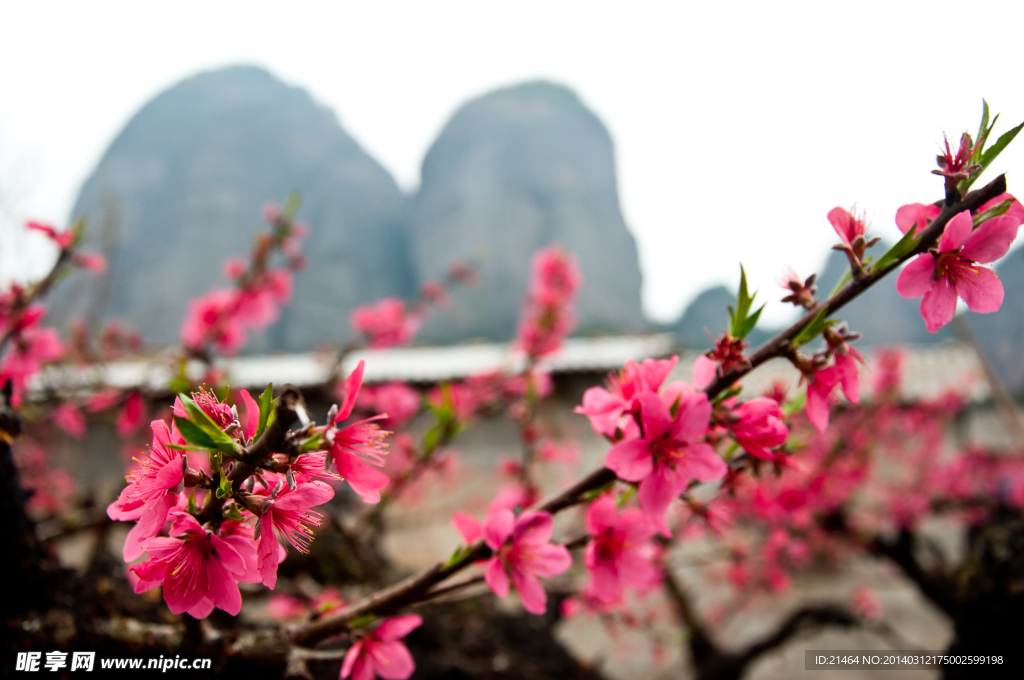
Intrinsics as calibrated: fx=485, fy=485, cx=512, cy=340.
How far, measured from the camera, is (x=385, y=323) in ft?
11.2

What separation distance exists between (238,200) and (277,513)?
32.0 m

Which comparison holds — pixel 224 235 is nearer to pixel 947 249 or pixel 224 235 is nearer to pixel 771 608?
pixel 771 608

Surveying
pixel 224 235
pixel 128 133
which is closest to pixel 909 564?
pixel 224 235

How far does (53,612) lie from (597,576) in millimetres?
984

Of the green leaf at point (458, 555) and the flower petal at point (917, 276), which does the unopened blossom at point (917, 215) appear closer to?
the flower petal at point (917, 276)

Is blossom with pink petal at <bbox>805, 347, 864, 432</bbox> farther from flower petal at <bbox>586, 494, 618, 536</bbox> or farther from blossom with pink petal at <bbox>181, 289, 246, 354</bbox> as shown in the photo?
blossom with pink petal at <bbox>181, 289, 246, 354</bbox>

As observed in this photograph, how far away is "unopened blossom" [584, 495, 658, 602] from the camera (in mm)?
758

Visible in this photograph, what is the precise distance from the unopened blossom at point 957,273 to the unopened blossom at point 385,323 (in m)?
2.98

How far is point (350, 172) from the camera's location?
2978 cm

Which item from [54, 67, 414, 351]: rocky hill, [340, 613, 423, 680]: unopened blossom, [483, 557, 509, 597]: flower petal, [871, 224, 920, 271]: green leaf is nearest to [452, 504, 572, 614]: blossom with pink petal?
[483, 557, 509, 597]: flower petal

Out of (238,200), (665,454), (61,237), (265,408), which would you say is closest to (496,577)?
(665,454)

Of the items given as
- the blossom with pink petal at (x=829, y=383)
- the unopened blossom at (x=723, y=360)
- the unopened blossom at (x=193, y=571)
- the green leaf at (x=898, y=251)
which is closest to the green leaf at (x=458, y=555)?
the unopened blossom at (x=193, y=571)

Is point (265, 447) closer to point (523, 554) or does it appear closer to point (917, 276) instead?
point (523, 554)

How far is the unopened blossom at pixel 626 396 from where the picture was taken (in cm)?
69
